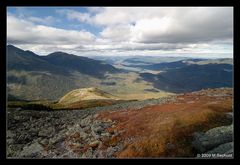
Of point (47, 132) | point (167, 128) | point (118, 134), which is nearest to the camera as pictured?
point (167, 128)

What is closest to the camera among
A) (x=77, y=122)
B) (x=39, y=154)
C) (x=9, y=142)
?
(x=39, y=154)

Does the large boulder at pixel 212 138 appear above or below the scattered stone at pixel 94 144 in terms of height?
above

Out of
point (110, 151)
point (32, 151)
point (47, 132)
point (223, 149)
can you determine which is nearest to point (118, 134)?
point (110, 151)

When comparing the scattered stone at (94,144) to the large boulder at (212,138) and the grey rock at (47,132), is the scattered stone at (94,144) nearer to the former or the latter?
the grey rock at (47,132)

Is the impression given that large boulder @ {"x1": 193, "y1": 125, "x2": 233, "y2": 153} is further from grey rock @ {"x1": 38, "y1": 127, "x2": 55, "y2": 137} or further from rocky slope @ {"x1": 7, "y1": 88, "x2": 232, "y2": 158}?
grey rock @ {"x1": 38, "y1": 127, "x2": 55, "y2": 137}

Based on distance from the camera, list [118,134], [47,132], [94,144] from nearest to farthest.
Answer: [94,144]
[118,134]
[47,132]

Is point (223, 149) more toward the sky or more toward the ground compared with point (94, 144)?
more toward the sky

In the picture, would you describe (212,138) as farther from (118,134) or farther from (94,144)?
(94,144)

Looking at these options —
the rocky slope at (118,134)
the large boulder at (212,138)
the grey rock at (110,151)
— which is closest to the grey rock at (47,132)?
the rocky slope at (118,134)

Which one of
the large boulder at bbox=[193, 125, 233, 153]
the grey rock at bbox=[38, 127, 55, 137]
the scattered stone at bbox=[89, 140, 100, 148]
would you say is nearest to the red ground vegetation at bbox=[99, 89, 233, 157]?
the large boulder at bbox=[193, 125, 233, 153]
